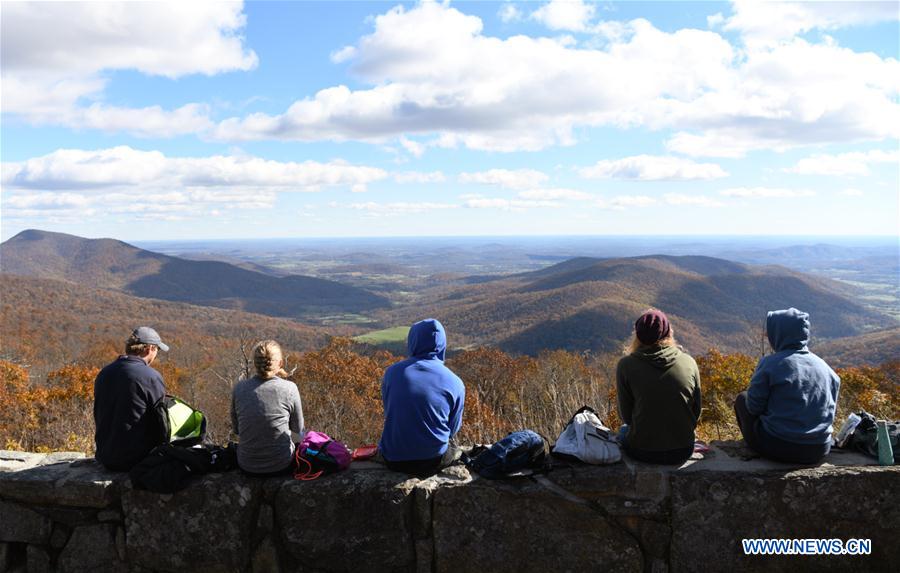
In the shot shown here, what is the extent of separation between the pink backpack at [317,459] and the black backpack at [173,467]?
1.70 ft

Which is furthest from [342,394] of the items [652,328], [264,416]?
[652,328]

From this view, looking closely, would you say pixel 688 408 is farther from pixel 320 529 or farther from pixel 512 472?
pixel 320 529

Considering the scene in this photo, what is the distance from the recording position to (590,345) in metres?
77.1

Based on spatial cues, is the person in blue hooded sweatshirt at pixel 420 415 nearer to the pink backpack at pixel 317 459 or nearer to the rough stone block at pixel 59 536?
the pink backpack at pixel 317 459

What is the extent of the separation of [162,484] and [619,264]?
160036 mm

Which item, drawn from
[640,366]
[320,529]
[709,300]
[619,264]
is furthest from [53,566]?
[619,264]

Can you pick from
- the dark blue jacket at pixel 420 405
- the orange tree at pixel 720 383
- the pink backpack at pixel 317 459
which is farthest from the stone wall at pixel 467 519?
the orange tree at pixel 720 383

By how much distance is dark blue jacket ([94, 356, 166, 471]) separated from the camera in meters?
4.02

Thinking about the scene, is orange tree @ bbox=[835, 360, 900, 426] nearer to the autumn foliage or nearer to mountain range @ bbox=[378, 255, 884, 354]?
the autumn foliage

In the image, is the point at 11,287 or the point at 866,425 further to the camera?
the point at 11,287

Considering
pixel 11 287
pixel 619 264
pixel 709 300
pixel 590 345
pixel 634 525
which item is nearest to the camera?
pixel 634 525

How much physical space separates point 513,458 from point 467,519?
0.51m

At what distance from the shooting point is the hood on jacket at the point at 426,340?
4125 mm

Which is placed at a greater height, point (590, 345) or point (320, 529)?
point (320, 529)
